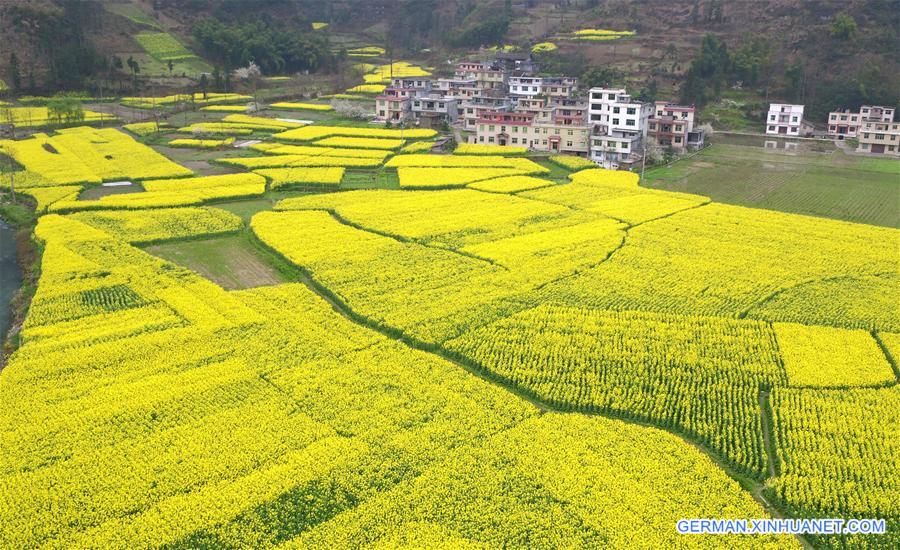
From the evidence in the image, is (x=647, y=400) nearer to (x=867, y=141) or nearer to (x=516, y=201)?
(x=516, y=201)

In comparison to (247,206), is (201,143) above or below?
above

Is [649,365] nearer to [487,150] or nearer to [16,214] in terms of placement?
[16,214]

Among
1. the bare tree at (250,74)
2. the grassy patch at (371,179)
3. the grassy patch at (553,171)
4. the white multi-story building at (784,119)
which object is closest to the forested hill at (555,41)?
the bare tree at (250,74)

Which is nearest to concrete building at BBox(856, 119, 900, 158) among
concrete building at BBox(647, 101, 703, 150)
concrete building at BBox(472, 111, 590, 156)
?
concrete building at BBox(647, 101, 703, 150)

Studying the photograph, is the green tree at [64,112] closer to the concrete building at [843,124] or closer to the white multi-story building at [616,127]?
the white multi-story building at [616,127]

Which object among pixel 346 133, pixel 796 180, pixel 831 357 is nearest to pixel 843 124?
pixel 796 180
